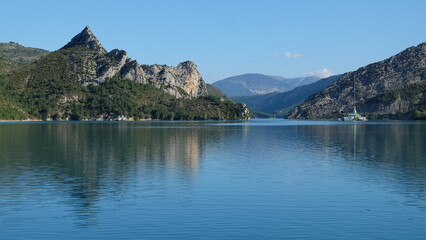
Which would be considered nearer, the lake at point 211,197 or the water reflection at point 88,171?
the lake at point 211,197

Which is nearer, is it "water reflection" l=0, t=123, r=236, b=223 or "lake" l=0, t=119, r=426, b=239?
"lake" l=0, t=119, r=426, b=239

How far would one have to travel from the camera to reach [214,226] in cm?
3341

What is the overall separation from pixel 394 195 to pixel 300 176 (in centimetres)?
1374

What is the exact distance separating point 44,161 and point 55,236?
42.0m

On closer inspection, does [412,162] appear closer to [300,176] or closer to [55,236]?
[300,176]

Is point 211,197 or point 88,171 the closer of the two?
point 211,197

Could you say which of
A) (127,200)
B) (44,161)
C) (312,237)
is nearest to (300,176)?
(127,200)

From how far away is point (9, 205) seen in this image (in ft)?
131

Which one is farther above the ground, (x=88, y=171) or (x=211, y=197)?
(x=88, y=171)

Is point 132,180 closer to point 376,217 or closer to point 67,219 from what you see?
point 67,219

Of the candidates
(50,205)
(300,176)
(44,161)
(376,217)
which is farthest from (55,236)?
(44,161)

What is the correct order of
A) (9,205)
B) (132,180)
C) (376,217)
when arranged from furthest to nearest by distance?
(132,180) < (9,205) < (376,217)

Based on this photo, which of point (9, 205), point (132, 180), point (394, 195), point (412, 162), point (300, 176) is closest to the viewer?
point (9, 205)

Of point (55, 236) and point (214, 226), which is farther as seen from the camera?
point (214, 226)
